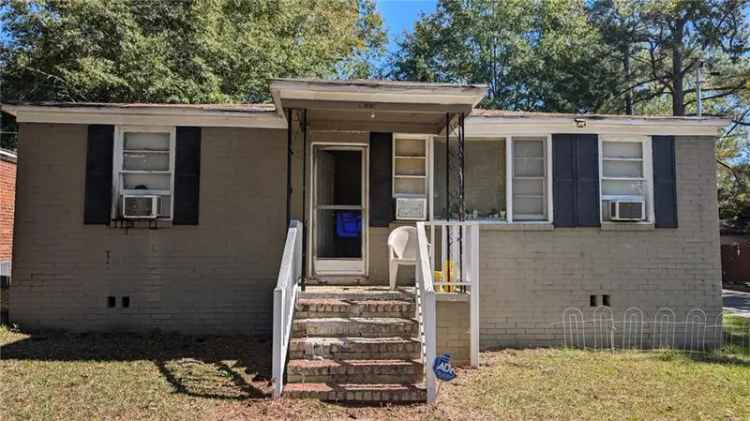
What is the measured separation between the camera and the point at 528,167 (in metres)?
7.62

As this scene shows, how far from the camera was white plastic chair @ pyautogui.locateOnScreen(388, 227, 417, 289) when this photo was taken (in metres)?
6.77

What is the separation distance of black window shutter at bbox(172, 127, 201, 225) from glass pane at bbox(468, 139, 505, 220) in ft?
13.2

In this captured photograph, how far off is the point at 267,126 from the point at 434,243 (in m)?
3.00

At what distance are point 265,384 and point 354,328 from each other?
1088 mm

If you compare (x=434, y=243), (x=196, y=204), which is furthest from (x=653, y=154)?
(x=196, y=204)

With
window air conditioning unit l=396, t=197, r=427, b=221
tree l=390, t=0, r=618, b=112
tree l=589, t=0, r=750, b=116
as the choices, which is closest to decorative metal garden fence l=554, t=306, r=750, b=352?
window air conditioning unit l=396, t=197, r=427, b=221

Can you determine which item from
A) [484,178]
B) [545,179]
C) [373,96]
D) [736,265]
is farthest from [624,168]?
[736,265]

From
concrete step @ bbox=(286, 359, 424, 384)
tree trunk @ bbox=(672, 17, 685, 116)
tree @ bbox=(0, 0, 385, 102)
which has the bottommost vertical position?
concrete step @ bbox=(286, 359, 424, 384)

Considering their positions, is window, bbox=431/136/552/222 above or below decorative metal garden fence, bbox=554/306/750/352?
above

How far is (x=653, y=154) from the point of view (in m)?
7.53

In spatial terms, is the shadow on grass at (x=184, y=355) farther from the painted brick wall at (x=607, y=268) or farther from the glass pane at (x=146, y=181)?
the painted brick wall at (x=607, y=268)

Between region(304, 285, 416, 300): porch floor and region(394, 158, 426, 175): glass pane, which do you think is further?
region(394, 158, 426, 175): glass pane

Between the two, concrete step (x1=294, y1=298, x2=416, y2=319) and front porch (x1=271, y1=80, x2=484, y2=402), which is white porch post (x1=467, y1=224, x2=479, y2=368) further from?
concrete step (x1=294, y1=298, x2=416, y2=319)

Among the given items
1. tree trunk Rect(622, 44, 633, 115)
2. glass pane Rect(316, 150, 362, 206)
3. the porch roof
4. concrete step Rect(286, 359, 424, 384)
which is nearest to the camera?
concrete step Rect(286, 359, 424, 384)
